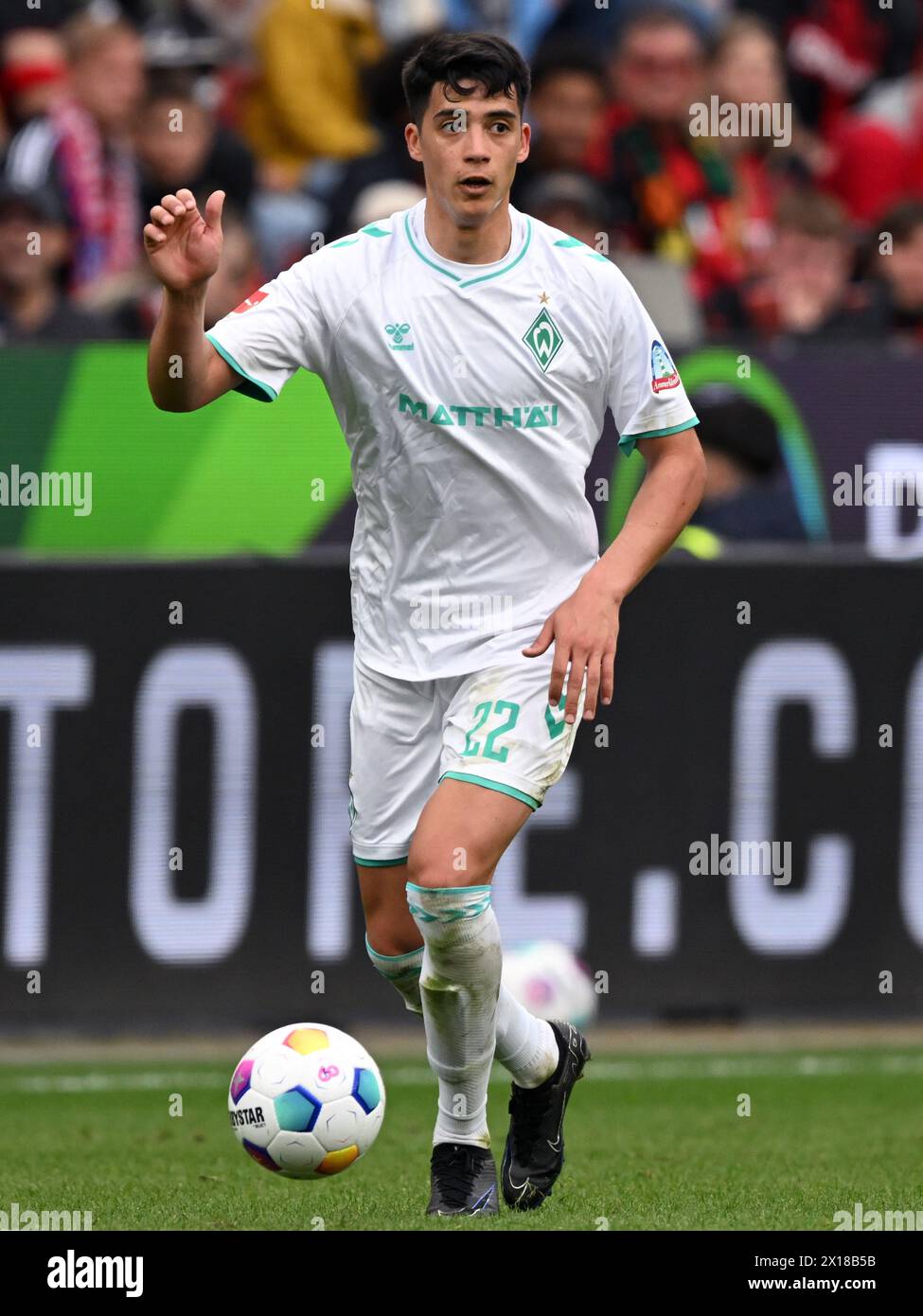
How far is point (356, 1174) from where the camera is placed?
6637mm

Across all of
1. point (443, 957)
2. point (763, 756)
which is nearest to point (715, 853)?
point (763, 756)

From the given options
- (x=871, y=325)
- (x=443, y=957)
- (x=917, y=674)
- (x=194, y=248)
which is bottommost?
(x=443, y=957)

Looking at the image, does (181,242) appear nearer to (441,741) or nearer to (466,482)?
(466,482)

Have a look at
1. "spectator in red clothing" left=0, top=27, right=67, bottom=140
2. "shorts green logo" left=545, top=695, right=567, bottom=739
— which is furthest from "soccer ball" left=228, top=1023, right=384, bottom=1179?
"spectator in red clothing" left=0, top=27, right=67, bottom=140

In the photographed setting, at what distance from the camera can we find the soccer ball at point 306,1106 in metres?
5.84

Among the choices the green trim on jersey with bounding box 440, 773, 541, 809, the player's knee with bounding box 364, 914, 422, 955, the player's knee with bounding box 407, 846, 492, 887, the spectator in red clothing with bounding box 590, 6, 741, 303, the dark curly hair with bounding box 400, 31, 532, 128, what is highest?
the spectator in red clothing with bounding box 590, 6, 741, 303

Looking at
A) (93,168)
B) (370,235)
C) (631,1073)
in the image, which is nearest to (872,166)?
(93,168)

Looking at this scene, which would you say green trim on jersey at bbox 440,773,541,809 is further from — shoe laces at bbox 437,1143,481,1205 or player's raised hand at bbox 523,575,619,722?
shoe laces at bbox 437,1143,481,1205

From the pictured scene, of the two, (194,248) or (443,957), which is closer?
(194,248)

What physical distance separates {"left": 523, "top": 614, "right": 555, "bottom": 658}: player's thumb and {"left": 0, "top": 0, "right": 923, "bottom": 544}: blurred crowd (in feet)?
16.2

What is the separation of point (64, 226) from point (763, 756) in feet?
14.1

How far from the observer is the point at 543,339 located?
18.6 feet

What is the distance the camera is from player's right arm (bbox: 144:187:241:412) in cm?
516
